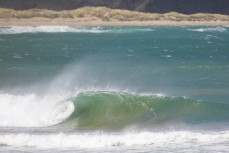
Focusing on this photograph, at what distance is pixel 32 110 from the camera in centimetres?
2333

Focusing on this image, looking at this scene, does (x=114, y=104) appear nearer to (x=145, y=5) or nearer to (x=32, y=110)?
(x=32, y=110)

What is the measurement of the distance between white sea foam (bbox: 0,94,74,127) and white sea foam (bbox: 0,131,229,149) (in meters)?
3.23


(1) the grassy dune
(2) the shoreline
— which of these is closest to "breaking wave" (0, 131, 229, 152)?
(2) the shoreline

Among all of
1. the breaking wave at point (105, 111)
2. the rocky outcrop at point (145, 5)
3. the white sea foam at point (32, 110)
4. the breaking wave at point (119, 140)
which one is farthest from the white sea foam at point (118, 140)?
the rocky outcrop at point (145, 5)

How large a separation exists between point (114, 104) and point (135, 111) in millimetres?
1339

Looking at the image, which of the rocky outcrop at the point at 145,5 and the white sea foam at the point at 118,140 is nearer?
the white sea foam at the point at 118,140

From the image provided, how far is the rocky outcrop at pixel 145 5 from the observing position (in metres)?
121

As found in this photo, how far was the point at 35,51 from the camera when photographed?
1992 inches

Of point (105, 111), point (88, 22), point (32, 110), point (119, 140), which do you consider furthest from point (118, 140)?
point (88, 22)

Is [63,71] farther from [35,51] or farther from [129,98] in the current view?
[35,51]

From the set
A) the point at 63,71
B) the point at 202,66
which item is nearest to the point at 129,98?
the point at 63,71

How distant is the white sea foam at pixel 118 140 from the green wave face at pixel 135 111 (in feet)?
8.34

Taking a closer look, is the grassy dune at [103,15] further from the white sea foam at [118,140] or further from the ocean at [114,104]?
the white sea foam at [118,140]

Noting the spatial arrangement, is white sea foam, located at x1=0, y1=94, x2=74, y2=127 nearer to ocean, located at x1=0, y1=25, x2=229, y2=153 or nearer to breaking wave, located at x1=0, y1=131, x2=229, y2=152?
ocean, located at x1=0, y1=25, x2=229, y2=153
